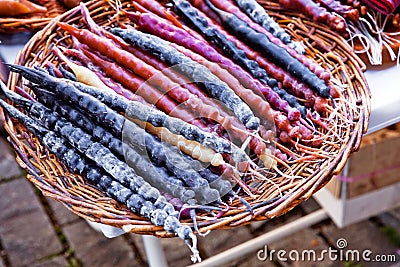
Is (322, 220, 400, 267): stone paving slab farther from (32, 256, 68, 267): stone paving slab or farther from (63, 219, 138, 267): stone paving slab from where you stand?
(32, 256, 68, 267): stone paving slab

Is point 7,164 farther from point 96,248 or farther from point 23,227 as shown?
point 96,248

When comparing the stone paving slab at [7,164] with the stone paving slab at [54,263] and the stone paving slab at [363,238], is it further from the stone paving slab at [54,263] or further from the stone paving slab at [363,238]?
the stone paving slab at [363,238]

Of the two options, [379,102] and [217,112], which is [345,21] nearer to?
[379,102]

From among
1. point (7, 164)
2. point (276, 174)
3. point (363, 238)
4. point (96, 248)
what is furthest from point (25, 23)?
point (363, 238)

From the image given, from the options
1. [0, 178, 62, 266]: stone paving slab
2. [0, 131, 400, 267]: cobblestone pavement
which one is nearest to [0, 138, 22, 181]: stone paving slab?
[0, 178, 62, 266]: stone paving slab

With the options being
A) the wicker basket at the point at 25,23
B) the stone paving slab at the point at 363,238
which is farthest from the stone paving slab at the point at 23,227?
the stone paving slab at the point at 363,238

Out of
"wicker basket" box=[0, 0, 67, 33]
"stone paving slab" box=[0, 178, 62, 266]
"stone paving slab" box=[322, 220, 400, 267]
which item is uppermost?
"wicker basket" box=[0, 0, 67, 33]
